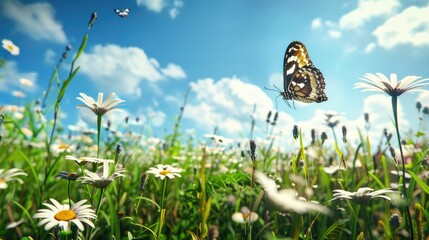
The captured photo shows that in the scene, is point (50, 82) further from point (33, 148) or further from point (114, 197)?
point (33, 148)

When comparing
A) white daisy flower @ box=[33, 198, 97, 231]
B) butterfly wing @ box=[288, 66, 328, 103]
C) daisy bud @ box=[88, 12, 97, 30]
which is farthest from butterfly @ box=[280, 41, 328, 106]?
white daisy flower @ box=[33, 198, 97, 231]

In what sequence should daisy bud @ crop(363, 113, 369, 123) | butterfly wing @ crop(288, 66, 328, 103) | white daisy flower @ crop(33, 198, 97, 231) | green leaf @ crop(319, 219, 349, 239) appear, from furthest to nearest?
butterfly wing @ crop(288, 66, 328, 103)
daisy bud @ crop(363, 113, 369, 123)
green leaf @ crop(319, 219, 349, 239)
white daisy flower @ crop(33, 198, 97, 231)

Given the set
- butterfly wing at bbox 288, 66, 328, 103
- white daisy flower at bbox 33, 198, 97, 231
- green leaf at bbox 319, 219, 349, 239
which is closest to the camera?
white daisy flower at bbox 33, 198, 97, 231

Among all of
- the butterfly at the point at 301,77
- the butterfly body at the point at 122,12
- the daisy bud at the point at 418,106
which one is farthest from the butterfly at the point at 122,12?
the daisy bud at the point at 418,106

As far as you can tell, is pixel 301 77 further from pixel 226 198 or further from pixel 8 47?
pixel 8 47

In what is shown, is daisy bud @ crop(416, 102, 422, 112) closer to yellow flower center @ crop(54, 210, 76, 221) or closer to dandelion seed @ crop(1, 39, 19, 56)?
yellow flower center @ crop(54, 210, 76, 221)

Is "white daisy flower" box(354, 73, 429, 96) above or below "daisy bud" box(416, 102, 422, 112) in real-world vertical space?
below

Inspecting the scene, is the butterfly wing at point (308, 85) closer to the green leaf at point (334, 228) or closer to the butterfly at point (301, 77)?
the butterfly at point (301, 77)
